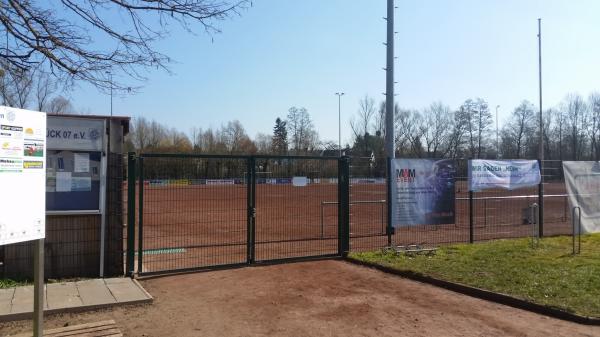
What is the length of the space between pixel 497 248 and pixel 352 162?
12.8ft

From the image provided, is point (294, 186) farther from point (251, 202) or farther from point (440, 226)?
point (440, 226)

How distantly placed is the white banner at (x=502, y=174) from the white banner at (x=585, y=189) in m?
0.83

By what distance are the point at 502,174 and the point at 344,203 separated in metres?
5.06

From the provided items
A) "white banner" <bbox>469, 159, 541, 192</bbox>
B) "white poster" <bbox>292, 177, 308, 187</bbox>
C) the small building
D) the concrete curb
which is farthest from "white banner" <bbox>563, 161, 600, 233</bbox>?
the small building

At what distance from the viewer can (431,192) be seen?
41.5 feet

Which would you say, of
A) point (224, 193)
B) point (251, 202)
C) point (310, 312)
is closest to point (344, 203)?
point (251, 202)

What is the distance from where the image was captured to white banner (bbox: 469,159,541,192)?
1334 cm

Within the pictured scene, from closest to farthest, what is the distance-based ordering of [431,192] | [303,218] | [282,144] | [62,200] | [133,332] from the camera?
[133,332] → [62,200] → [431,192] → [303,218] → [282,144]

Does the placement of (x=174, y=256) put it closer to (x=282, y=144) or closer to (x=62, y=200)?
(x=62, y=200)

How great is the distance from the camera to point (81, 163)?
354 inches

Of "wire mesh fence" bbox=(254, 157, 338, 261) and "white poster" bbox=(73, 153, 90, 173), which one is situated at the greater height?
"white poster" bbox=(73, 153, 90, 173)

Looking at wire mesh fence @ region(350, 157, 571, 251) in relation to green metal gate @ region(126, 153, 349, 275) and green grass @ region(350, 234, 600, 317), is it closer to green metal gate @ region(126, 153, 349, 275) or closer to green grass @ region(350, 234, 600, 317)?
green metal gate @ region(126, 153, 349, 275)

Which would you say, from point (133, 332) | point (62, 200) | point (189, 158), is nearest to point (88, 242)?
point (62, 200)

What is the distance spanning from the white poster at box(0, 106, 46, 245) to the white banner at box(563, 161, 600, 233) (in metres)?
13.5
